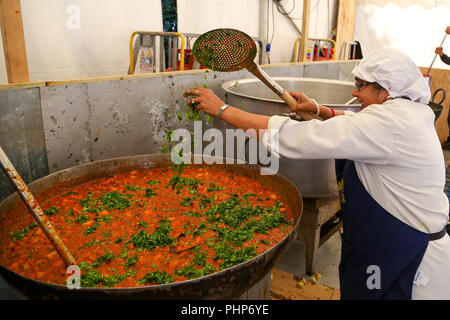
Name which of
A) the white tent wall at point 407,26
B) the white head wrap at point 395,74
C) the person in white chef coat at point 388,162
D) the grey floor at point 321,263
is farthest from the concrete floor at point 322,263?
the white tent wall at point 407,26

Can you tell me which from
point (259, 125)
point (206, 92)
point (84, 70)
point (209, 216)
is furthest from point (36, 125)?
point (84, 70)

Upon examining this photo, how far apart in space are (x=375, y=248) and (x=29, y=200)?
5.37ft

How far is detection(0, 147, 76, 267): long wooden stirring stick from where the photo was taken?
1.01 m

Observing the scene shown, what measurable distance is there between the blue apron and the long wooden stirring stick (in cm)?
145

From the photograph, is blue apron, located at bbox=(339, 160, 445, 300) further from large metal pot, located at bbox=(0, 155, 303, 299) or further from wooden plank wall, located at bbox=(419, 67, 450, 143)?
wooden plank wall, located at bbox=(419, 67, 450, 143)

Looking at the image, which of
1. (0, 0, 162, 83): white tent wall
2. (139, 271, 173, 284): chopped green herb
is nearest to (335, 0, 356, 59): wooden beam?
(0, 0, 162, 83): white tent wall

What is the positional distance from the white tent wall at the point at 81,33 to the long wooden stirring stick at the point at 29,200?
2.86 metres

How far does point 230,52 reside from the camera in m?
1.91

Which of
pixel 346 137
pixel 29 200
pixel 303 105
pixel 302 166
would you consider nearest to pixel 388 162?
pixel 346 137

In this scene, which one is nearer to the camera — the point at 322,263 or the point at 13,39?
the point at 13,39

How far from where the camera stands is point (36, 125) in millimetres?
2061

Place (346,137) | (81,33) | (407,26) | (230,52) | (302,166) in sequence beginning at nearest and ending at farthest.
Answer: (346,137) → (230,52) → (302,166) → (81,33) → (407,26)

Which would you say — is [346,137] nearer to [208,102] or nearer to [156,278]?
[208,102]

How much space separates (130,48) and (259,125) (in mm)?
3143
